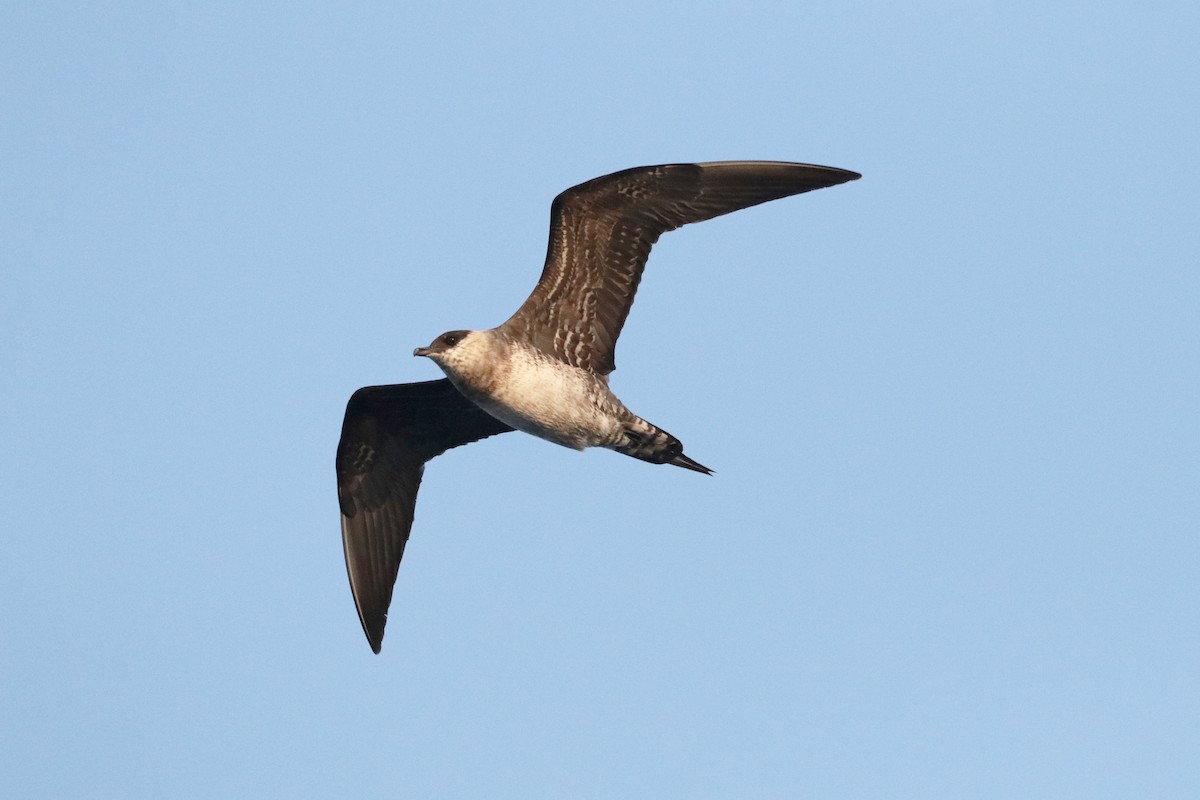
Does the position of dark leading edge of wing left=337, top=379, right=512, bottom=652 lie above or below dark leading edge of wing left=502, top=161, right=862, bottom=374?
below

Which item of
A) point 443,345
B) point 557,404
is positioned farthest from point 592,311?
point 443,345

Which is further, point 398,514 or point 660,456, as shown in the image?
point 398,514

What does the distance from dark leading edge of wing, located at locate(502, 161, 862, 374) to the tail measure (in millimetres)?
623

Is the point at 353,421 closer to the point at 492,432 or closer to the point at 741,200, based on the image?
the point at 492,432

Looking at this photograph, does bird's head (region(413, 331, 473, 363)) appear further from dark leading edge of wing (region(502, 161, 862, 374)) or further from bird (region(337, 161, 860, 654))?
dark leading edge of wing (region(502, 161, 862, 374))

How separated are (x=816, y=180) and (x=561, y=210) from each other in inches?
85.9

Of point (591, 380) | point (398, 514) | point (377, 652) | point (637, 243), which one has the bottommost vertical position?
point (377, 652)

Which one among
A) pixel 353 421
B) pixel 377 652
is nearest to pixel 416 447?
pixel 353 421

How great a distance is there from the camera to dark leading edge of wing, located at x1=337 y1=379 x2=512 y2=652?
→ 591 inches

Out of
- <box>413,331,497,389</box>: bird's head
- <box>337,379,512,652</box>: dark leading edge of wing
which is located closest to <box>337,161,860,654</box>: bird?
<box>413,331,497,389</box>: bird's head

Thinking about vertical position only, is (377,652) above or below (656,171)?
below

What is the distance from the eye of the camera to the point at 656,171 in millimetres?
13188

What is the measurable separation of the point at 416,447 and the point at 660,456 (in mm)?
2653

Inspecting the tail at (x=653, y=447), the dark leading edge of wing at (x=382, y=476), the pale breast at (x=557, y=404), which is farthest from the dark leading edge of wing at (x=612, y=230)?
the dark leading edge of wing at (x=382, y=476)
